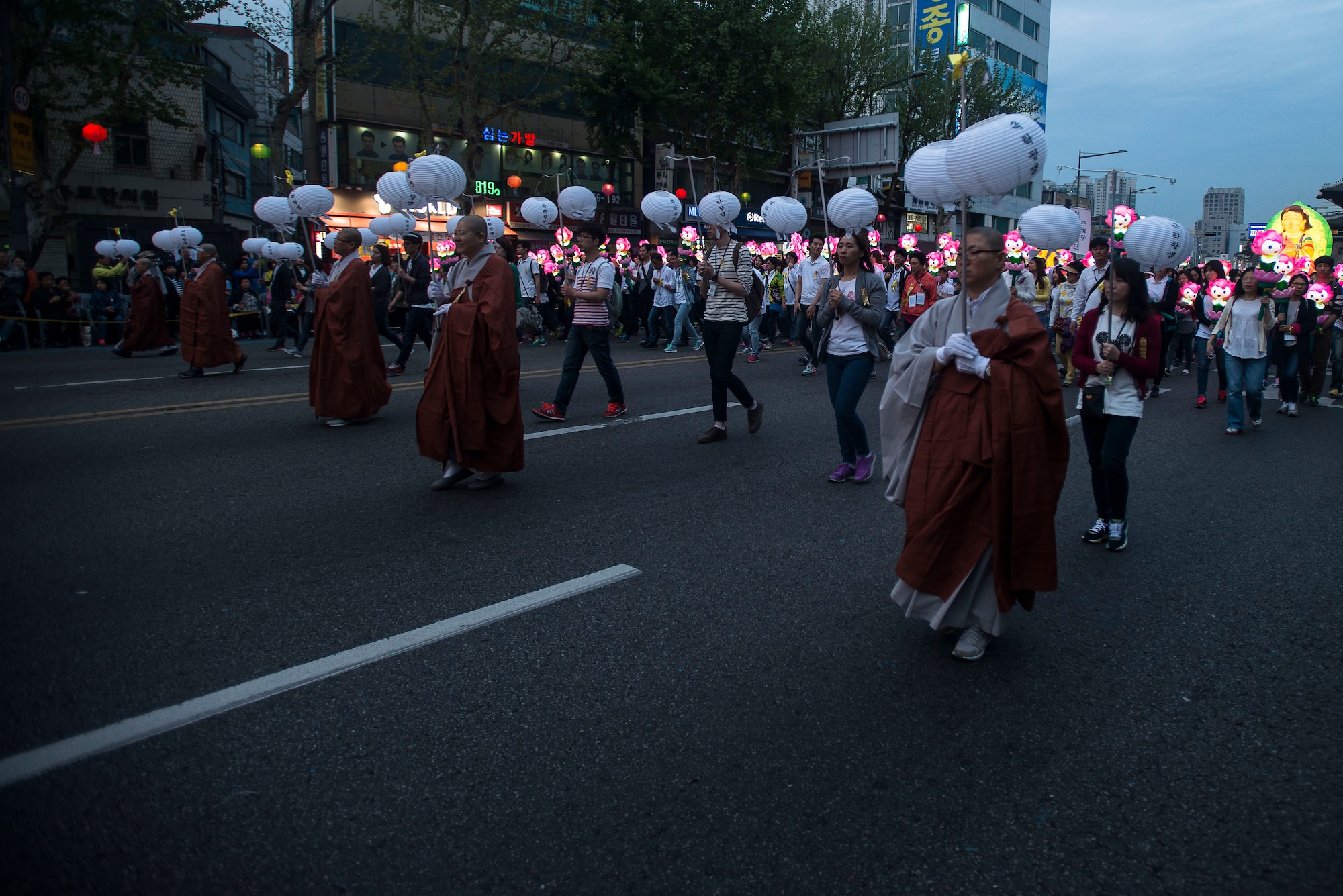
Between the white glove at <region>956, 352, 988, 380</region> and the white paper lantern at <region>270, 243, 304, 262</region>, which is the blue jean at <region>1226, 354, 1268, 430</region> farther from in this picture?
the white paper lantern at <region>270, 243, 304, 262</region>

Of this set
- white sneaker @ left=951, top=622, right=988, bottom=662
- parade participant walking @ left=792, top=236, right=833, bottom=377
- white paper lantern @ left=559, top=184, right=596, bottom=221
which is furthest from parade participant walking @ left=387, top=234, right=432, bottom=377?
white sneaker @ left=951, top=622, right=988, bottom=662

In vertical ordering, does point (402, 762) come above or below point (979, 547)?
below

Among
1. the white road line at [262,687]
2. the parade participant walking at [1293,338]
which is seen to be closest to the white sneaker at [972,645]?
the white road line at [262,687]

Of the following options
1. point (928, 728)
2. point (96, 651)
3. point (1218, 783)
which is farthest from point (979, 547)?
point (96, 651)

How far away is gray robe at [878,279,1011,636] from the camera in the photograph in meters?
3.51

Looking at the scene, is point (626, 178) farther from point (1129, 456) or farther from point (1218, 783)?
point (1218, 783)

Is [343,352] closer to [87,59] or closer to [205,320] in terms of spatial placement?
[205,320]


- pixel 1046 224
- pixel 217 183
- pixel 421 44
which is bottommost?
pixel 1046 224

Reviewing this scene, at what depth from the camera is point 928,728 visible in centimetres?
306

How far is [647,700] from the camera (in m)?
3.18

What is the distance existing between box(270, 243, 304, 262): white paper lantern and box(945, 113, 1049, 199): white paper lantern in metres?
17.3

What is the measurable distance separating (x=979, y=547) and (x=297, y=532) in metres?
3.62

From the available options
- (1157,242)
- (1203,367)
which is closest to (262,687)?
(1157,242)

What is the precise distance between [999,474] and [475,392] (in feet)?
11.5
